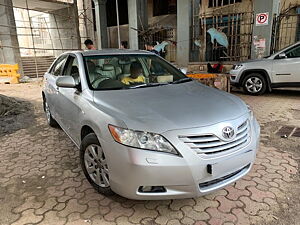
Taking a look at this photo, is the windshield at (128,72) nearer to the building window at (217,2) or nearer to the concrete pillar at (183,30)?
the concrete pillar at (183,30)

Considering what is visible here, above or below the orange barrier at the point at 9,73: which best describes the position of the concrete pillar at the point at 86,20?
above

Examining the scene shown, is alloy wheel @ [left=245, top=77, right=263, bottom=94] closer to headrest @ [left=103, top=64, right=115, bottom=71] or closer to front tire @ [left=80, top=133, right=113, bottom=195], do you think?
headrest @ [left=103, top=64, right=115, bottom=71]

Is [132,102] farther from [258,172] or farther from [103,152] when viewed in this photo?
[258,172]

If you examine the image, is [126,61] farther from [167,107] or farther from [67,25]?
[67,25]

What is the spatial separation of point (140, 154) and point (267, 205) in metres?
1.41

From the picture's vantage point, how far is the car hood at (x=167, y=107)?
2094 mm

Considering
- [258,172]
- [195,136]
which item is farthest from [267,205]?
[195,136]

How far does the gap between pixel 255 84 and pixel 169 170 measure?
251 inches

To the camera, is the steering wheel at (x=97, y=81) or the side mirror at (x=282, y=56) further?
the side mirror at (x=282, y=56)

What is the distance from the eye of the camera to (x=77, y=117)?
2891 mm

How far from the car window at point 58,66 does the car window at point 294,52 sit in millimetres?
5872

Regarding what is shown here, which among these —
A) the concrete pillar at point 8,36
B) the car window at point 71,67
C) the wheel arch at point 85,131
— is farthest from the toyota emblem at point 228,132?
the concrete pillar at point 8,36

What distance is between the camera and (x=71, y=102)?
3102 mm

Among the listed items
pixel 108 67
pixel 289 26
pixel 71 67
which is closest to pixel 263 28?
pixel 289 26
